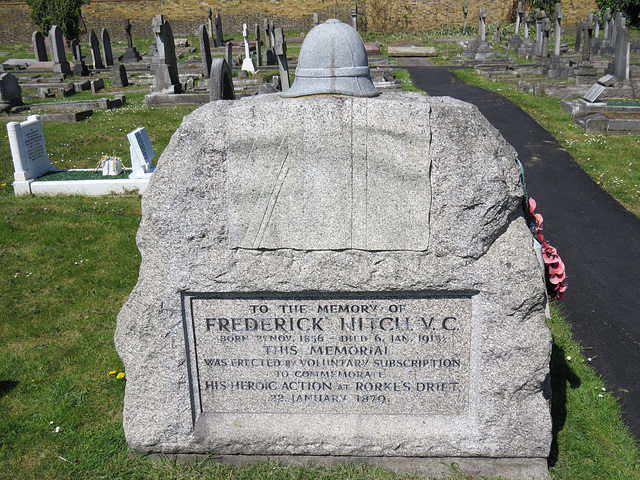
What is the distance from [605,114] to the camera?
11695 mm

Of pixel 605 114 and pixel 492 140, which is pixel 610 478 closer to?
pixel 492 140

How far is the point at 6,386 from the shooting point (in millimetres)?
4156

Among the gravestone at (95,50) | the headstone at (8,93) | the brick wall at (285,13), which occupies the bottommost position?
the headstone at (8,93)

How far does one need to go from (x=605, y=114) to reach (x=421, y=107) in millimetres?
10565

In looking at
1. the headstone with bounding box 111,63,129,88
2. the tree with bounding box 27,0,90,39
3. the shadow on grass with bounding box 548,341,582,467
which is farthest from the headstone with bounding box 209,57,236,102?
the tree with bounding box 27,0,90,39

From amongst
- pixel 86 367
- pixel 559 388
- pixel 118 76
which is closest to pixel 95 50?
pixel 118 76

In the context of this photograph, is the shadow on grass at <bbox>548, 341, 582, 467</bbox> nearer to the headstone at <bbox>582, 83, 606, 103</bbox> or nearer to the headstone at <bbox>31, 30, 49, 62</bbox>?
the headstone at <bbox>582, 83, 606, 103</bbox>

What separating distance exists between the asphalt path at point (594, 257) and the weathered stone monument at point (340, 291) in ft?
4.42

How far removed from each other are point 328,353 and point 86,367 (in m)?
2.22

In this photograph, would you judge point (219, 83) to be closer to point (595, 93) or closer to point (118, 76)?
point (595, 93)

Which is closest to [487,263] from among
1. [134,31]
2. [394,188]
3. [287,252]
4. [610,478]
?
[394,188]

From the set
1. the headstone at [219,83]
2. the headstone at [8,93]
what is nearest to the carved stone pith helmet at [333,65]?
the headstone at [219,83]

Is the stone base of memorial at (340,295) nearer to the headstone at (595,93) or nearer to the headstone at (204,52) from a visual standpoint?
the headstone at (595,93)

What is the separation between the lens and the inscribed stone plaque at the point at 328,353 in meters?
3.09
